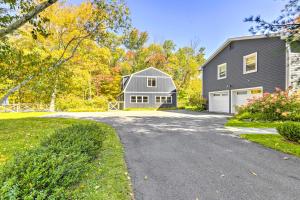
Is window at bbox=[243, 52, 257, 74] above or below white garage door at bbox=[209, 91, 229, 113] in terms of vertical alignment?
above

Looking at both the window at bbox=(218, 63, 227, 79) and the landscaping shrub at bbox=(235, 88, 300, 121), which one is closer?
the landscaping shrub at bbox=(235, 88, 300, 121)

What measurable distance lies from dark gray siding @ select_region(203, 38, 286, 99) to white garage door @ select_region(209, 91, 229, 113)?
21.0 inches

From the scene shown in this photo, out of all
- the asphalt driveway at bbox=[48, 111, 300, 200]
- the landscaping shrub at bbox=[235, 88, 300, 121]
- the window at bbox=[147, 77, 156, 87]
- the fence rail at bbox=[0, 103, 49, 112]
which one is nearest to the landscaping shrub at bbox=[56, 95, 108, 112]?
the fence rail at bbox=[0, 103, 49, 112]

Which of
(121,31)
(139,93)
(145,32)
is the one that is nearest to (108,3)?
(121,31)

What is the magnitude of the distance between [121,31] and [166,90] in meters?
19.2

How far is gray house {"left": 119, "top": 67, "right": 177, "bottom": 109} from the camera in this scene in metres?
26.6

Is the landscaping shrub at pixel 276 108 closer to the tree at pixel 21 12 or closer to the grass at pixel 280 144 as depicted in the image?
the grass at pixel 280 144

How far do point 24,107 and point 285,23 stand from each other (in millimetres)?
24500

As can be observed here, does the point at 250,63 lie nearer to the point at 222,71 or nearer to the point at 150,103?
the point at 222,71

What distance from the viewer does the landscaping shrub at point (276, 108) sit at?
10417 mm

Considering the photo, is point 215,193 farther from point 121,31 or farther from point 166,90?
point 166,90

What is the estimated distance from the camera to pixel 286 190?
297 centimetres

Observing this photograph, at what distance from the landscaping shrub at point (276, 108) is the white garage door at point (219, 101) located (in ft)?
15.0

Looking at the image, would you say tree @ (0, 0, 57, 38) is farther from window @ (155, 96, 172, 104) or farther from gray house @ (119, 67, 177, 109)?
window @ (155, 96, 172, 104)
